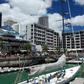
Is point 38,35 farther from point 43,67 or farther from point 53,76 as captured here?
point 43,67

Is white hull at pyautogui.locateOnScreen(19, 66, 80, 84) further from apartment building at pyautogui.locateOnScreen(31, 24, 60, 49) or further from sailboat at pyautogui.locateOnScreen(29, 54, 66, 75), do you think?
apartment building at pyautogui.locateOnScreen(31, 24, 60, 49)

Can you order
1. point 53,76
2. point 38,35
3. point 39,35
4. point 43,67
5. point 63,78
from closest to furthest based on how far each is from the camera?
1. point 43,67
2. point 63,78
3. point 53,76
4. point 38,35
5. point 39,35

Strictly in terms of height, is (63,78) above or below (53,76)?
below

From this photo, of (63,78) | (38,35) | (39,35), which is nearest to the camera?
(63,78)

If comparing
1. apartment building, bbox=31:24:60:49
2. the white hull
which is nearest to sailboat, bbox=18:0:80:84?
the white hull

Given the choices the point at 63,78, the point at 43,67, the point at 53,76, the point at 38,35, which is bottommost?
the point at 63,78

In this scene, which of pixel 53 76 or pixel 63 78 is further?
pixel 53 76

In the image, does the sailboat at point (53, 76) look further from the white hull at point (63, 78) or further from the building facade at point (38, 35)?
the building facade at point (38, 35)

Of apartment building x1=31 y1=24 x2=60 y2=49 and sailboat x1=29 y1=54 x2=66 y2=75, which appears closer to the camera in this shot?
sailboat x1=29 y1=54 x2=66 y2=75

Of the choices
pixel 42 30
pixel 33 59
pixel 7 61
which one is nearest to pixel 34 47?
pixel 33 59

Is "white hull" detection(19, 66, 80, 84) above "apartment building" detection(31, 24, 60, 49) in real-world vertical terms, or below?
below

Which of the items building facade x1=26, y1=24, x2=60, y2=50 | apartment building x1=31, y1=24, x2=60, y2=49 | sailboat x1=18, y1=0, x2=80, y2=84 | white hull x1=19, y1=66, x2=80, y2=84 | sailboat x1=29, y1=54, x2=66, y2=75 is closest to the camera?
sailboat x1=29, y1=54, x2=66, y2=75

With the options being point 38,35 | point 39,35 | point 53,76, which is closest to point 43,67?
point 53,76

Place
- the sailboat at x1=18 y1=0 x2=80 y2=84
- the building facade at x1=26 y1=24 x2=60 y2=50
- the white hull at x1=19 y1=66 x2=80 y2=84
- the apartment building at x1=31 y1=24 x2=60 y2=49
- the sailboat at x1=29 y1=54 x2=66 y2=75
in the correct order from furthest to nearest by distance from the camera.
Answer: the apartment building at x1=31 y1=24 x2=60 y2=49, the building facade at x1=26 y1=24 x2=60 y2=50, the white hull at x1=19 y1=66 x2=80 y2=84, the sailboat at x1=18 y1=0 x2=80 y2=84, the sailboat at x1=29 y1=54 x2=66 y2=75
